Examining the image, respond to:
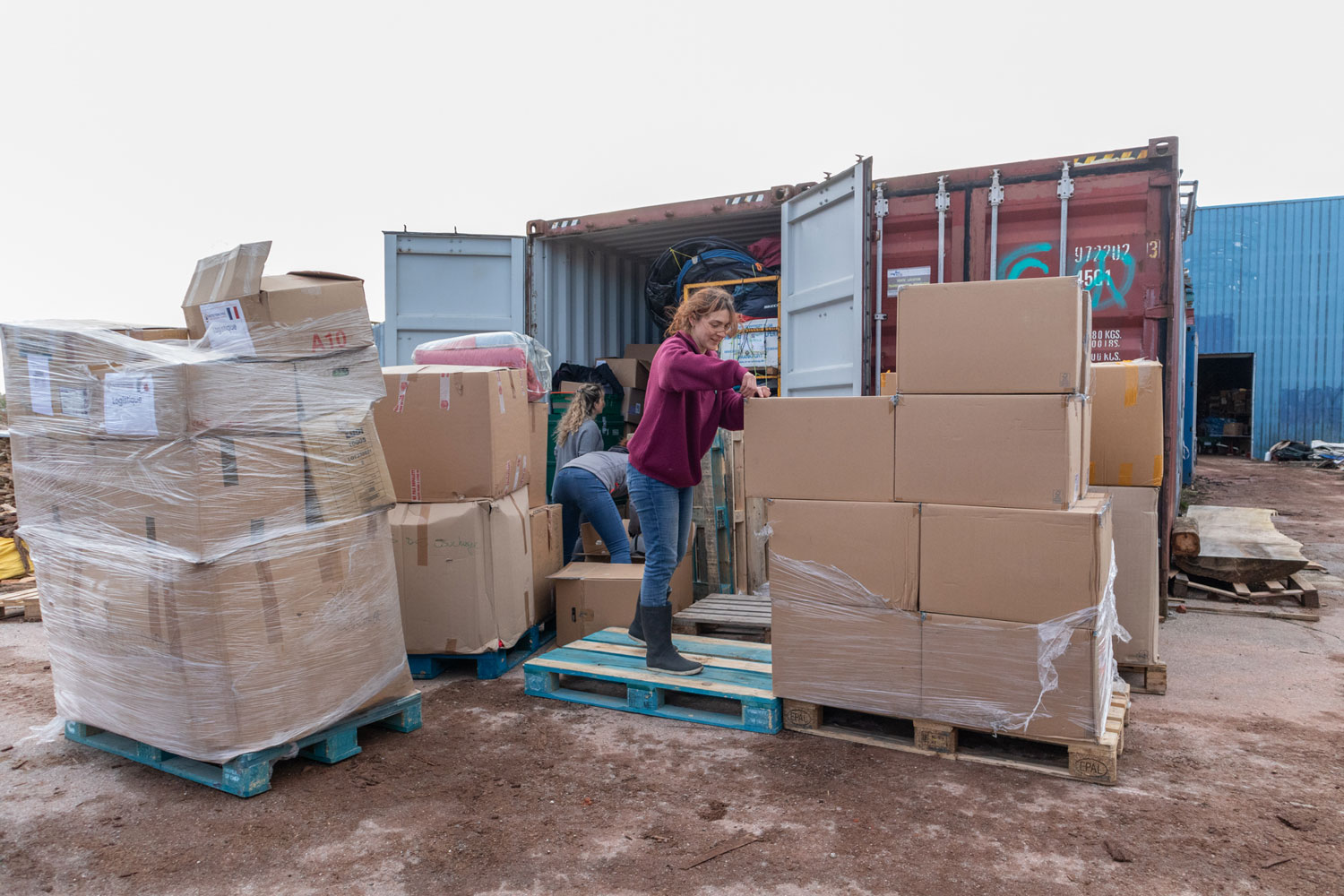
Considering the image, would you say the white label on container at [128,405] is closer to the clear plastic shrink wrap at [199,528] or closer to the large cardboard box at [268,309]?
the clear plastic shrink wrap at [199,528]

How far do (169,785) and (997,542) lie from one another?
9.25 ft

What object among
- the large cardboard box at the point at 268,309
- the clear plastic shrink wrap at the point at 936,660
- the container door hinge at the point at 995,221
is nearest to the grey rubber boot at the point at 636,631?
the clear plastic shrink wrap at the point at 936,660

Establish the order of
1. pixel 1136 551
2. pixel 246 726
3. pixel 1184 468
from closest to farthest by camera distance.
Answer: pixel 246 726 < pixel 1136 551 < pixel 1184 468

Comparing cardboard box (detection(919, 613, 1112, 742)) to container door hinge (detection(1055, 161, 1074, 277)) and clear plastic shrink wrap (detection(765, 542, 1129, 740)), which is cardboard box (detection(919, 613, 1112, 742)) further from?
container door hinge (detection(1055, 161, 1074, 277))

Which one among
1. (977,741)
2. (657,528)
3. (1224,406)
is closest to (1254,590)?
(977,741)

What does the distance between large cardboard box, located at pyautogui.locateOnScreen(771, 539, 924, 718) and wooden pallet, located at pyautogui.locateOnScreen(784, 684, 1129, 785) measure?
0.09m

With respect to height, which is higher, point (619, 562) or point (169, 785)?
point (619, 562)

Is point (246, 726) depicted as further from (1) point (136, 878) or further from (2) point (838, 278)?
(2) point (838, 278)

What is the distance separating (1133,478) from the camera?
3654mm

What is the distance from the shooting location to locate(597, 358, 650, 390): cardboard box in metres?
7.00

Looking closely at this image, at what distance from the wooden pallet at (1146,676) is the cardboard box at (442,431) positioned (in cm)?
290

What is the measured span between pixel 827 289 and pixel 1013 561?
276cm

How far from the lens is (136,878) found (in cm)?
225

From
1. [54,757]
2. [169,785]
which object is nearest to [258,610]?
[169,785]
